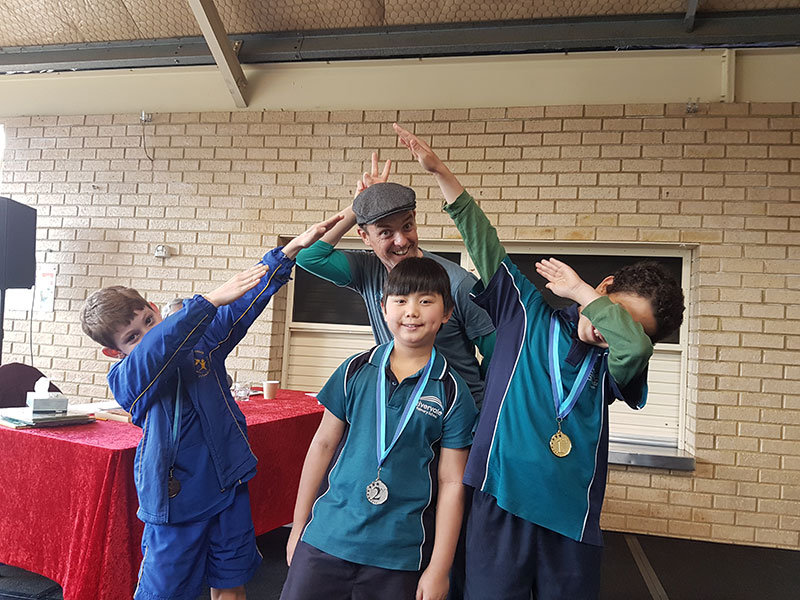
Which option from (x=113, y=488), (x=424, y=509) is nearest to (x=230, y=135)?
(x=113, y=488)

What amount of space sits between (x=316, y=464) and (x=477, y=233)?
0.76 meters

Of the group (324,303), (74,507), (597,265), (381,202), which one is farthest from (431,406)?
(324,303)

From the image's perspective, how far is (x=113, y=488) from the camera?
197 cm

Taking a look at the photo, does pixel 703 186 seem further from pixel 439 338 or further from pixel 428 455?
pixel 428 455

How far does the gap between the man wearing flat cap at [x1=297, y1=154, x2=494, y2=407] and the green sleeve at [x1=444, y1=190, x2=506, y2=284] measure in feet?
0.49

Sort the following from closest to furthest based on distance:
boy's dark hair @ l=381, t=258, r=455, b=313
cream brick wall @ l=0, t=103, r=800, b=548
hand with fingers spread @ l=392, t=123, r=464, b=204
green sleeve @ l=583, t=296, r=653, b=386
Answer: green sleeve @ l=583, t=296, r=653, b=386 < boy's dark hair @ l=381, t=258, r=455, b=313 < hand with fingers spread @ l=392, t=123, r=464, b=204 < cream brick wall @ l=0, t=103, r=800, b=548

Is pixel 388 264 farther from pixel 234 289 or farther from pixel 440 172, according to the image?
pixel 234 289

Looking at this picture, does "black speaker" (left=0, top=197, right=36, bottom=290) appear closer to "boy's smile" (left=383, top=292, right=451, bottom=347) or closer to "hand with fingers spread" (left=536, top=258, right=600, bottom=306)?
"boy's smile" (left=383, top=292, right=451, bottom=347)

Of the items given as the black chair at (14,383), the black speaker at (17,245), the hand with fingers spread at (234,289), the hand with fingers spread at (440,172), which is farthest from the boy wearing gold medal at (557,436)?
the black speaker at (17,245)

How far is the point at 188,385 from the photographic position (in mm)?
1875

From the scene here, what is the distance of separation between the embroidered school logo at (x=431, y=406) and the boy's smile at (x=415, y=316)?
0.15 m

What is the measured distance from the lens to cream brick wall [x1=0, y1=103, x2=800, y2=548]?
3828 millimetres

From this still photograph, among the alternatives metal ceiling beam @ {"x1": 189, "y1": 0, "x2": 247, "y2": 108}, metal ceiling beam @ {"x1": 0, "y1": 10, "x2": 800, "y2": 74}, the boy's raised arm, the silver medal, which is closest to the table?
the silver medal

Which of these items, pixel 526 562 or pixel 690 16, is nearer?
pixel 526 562
